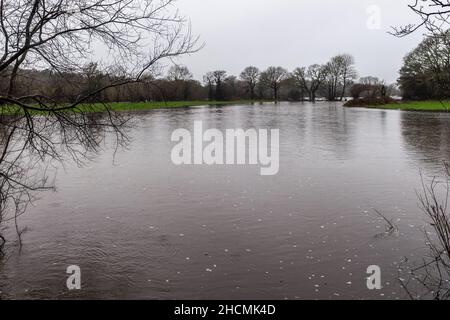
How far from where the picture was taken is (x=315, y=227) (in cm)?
931

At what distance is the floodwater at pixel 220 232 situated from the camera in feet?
22.7

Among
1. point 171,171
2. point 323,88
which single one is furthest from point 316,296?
point 323,88

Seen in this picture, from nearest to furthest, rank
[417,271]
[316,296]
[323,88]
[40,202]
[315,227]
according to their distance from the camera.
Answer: [316,296], [417,271], [315,227], [40,202], [323,88]

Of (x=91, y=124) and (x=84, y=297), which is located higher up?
(x=91, y=124)

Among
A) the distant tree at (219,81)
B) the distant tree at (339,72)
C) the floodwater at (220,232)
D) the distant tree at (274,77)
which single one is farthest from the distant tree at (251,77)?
the floodwater at (220,232)

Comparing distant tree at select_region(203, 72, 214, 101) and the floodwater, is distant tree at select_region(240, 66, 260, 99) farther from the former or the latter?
the floodwater

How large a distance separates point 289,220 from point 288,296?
343 cm

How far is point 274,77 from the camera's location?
11819 centimetres

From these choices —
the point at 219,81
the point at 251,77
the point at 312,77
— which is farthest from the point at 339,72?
the point at 219,81

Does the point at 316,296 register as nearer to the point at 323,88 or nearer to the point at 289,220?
the point at 289,220

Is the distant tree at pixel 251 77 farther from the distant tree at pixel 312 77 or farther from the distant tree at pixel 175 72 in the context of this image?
the distant tree at pixel 175 72

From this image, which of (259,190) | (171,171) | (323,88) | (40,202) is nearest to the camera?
(40,202)

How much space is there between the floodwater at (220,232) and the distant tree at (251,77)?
10367 cm

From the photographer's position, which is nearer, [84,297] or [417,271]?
[84,297]
